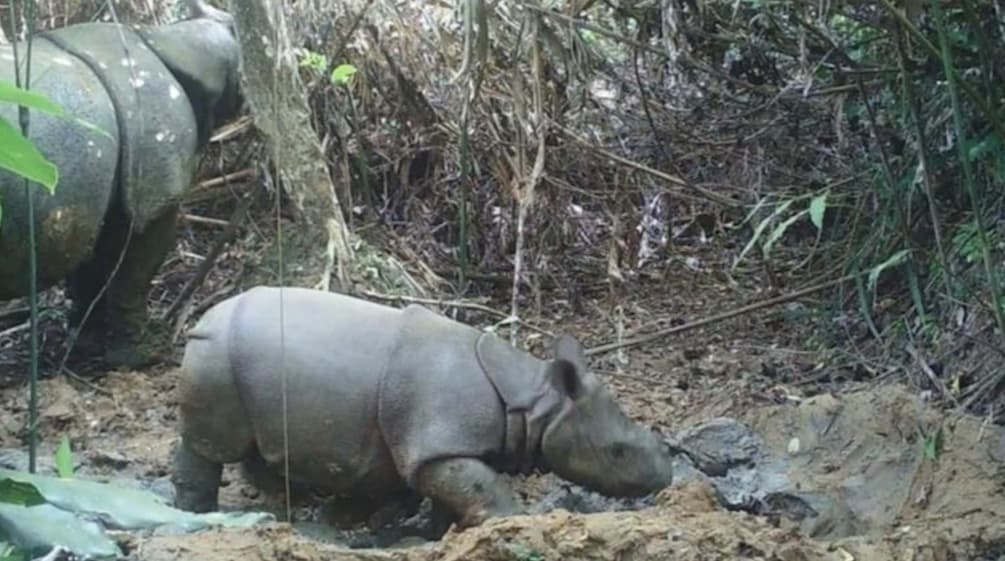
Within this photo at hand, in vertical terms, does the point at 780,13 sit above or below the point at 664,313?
above

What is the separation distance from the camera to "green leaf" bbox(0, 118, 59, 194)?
2031mm

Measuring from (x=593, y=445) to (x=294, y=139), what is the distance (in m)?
1.95

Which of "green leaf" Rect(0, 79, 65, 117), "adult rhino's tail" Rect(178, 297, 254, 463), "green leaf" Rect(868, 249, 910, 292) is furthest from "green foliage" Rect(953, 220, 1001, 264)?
"green leaf" Rect(0, 79, 65, 117)

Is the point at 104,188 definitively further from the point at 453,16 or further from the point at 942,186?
the point at 942,186

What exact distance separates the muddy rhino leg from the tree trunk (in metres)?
0.55

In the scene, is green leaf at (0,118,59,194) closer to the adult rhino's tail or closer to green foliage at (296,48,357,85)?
the adult rhino's tail

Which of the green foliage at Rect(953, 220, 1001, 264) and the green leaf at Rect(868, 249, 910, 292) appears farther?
the green leaf at Rect(868, 249, 910, 292)

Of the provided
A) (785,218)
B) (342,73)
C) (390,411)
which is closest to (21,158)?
(390,411)

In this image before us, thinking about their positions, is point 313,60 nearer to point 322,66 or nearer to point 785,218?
point 322,66

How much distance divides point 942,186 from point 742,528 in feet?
8.83

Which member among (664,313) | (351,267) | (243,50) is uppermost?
(243,50)

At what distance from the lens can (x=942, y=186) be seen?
5.88m

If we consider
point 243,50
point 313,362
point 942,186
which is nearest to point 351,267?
point 243,50

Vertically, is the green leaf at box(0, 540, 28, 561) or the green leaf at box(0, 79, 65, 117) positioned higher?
the green leaf at box(0, 79, 65, 117)
